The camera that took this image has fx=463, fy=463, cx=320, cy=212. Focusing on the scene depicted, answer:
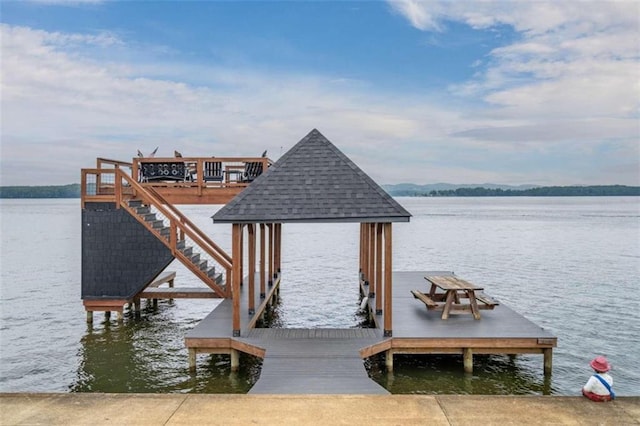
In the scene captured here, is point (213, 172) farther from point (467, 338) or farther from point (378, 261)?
point (467, 338)

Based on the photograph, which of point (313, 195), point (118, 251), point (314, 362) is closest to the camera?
point (314, 362)

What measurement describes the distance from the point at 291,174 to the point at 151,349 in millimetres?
5227

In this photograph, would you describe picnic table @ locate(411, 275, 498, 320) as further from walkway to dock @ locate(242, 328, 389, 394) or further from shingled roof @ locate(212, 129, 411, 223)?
shingled roof @ locate(212, 129, 411, 223)

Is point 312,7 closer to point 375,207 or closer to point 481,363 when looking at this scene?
point 375,207

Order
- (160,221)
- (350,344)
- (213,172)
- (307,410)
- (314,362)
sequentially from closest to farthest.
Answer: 1. (307,410)
2. (314,362)
3. (350,344)
4. (160,221)
5. (213,172)

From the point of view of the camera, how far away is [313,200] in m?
8.93

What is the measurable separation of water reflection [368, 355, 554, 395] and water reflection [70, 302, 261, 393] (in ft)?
8.64

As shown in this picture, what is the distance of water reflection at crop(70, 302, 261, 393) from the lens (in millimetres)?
8438

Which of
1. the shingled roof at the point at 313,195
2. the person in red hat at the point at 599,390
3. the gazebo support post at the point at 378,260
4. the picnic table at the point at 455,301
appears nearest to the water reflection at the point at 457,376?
the picnic table at the point at 455,301

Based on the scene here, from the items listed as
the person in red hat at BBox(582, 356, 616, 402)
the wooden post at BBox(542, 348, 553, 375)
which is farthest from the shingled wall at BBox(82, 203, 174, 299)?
the person in red hat at BBox(582, 356, 616, 402)

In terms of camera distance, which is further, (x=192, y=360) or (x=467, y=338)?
(x=192, y=360)

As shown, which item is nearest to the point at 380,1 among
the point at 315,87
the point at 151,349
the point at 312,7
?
the point at 312,7

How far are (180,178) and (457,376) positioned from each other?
856 centimetres

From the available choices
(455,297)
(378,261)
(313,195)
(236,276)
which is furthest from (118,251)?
(455,297)
